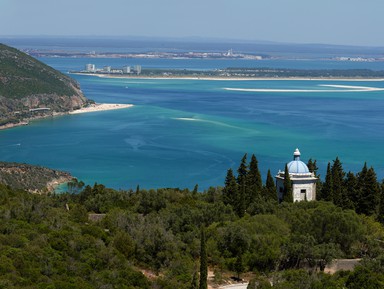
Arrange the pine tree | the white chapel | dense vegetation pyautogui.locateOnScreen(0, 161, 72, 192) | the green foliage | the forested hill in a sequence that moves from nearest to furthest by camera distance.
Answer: the pine tree < the white chapel < dense vegetation pyautogui.locateOnScreen(0, 161, 72, 192) < the forested hill < the green foliage

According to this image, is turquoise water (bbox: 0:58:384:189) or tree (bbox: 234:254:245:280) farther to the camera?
turquoise water (bbox: 0:58:384:189)

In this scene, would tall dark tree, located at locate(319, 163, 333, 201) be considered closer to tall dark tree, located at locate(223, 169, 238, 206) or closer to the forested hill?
tall dark tree, located at locate(223, 169, 238, 206)

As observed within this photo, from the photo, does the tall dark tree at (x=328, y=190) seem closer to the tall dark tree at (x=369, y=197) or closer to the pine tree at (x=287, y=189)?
the tall dark tree at (x=369, y=197)

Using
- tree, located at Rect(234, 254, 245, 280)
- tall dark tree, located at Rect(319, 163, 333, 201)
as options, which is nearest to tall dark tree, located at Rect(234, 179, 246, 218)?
tall dark tree, located at Rect(319, 163, 333, 201)

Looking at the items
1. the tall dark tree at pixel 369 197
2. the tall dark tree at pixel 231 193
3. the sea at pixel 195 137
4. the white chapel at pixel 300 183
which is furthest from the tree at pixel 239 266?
the sea at pixel 195 137

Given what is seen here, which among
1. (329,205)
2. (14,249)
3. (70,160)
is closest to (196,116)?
(70,160)

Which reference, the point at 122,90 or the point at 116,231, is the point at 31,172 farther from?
the point at 122,90
